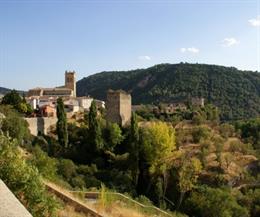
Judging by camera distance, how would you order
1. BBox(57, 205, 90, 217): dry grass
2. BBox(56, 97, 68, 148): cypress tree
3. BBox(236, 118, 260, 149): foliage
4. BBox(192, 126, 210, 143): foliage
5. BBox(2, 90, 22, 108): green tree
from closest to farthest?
BBox(57, 205, 90, 217): dry grass → BBox(56, 97, 68, 148): cypress tree → BBox(192, 126, 210, 143): foliage → BBox(236, 118, 260, 149): foliage → BBox(2, 90, 22, 108): green tree

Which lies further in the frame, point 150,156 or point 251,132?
point 251,132

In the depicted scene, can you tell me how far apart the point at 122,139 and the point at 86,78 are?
90295 millimetres

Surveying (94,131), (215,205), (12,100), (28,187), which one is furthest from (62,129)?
(28,187)

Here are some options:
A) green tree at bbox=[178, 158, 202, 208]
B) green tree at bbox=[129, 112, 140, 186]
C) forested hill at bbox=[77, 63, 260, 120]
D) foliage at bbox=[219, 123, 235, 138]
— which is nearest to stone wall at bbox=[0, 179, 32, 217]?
green tree at bbox=[178, 158, 202, 208]

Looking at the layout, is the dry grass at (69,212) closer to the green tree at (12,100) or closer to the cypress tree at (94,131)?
the cypress tree at (94,131)

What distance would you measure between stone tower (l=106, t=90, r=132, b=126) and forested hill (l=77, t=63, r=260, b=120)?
2651cm

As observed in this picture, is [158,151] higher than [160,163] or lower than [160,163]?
higher

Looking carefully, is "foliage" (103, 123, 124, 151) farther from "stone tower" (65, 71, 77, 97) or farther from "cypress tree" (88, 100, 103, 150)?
"stone tower" (65, 71, 77, 97)

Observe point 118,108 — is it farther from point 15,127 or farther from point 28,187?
point 28,187

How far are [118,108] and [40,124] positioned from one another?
6.86 m

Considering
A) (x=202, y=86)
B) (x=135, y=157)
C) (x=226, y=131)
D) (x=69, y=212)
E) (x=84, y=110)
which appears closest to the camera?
(x=69, y=212)

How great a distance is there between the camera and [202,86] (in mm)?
79312

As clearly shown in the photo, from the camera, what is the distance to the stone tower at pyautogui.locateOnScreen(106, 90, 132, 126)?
3916cm

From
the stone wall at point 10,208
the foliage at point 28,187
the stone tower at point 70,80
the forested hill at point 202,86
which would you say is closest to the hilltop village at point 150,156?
the foliage at point 28,187
